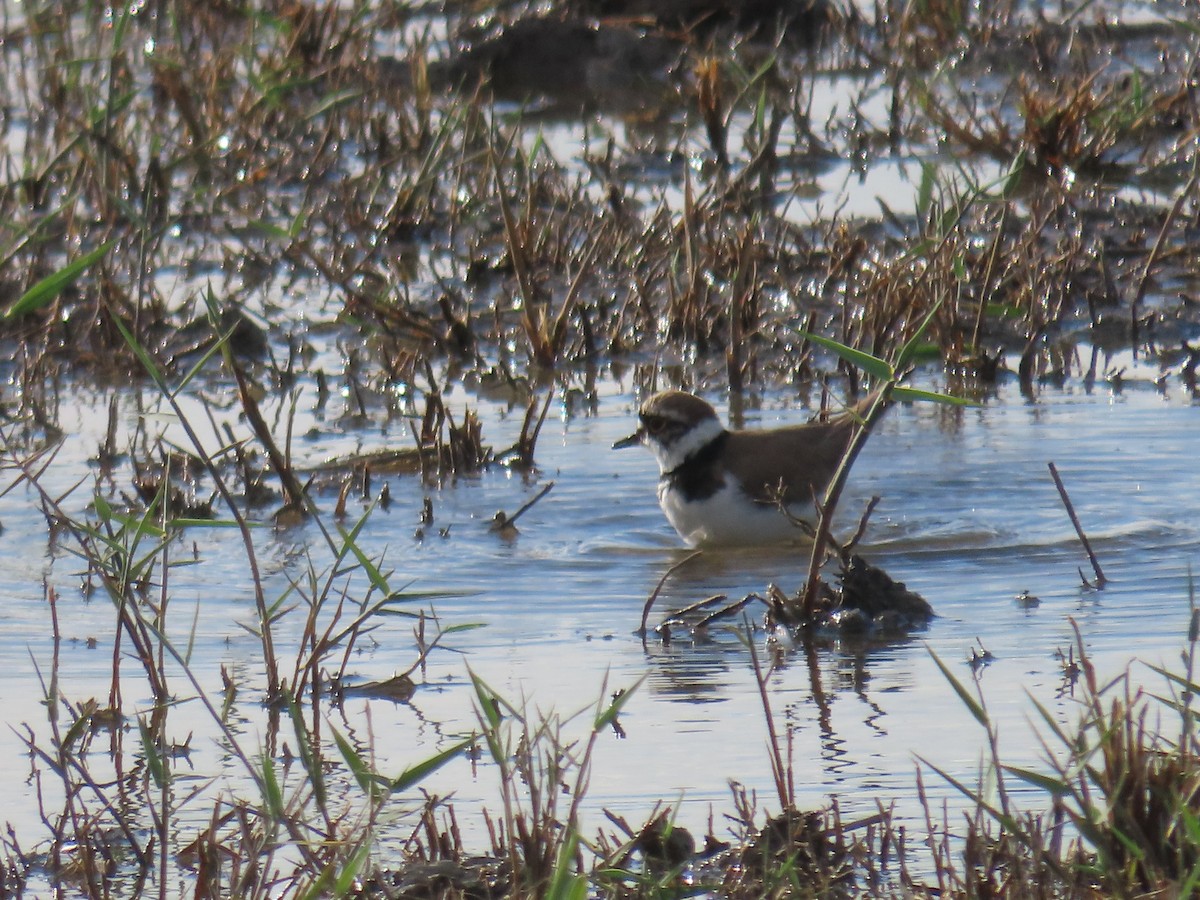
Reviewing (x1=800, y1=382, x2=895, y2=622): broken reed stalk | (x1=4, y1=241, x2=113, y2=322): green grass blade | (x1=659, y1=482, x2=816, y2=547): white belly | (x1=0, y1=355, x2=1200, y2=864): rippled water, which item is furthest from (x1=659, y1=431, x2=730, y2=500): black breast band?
(x1=4, y1=241, x2=113, y2=322): green grass blade

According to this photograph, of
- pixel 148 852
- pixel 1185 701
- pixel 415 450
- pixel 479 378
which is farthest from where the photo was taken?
pixel 479 378

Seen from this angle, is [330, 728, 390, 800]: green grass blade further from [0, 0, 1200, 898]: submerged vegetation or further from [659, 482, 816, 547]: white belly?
[659, 482, 816, 547]: white belly

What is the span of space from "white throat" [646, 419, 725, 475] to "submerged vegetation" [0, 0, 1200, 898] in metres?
0.51

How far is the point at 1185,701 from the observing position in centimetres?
388

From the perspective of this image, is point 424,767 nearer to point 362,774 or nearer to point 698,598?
point 362,774

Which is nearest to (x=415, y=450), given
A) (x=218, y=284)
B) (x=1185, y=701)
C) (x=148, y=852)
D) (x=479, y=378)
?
(x=479, y=378)

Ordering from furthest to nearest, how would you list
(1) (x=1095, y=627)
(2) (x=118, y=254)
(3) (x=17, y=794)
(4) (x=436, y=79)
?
1. (4) (x=436, y=79)
2. (2) (x=118, y=254)
3. (1) (x=1095, y=627)
4. (3) (x=17, y=794)

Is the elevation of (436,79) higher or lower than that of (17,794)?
higher

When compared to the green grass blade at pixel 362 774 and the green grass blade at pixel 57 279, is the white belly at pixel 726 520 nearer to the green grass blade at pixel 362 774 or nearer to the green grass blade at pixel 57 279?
the green grass blade at pixel 57 279

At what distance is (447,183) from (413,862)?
882 cm

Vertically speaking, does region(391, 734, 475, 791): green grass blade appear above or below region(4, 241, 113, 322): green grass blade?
below

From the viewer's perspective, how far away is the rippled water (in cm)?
481

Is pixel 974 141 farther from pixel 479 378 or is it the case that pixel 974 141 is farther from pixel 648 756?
pixel 648 756

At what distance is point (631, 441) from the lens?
8188 millimetres
